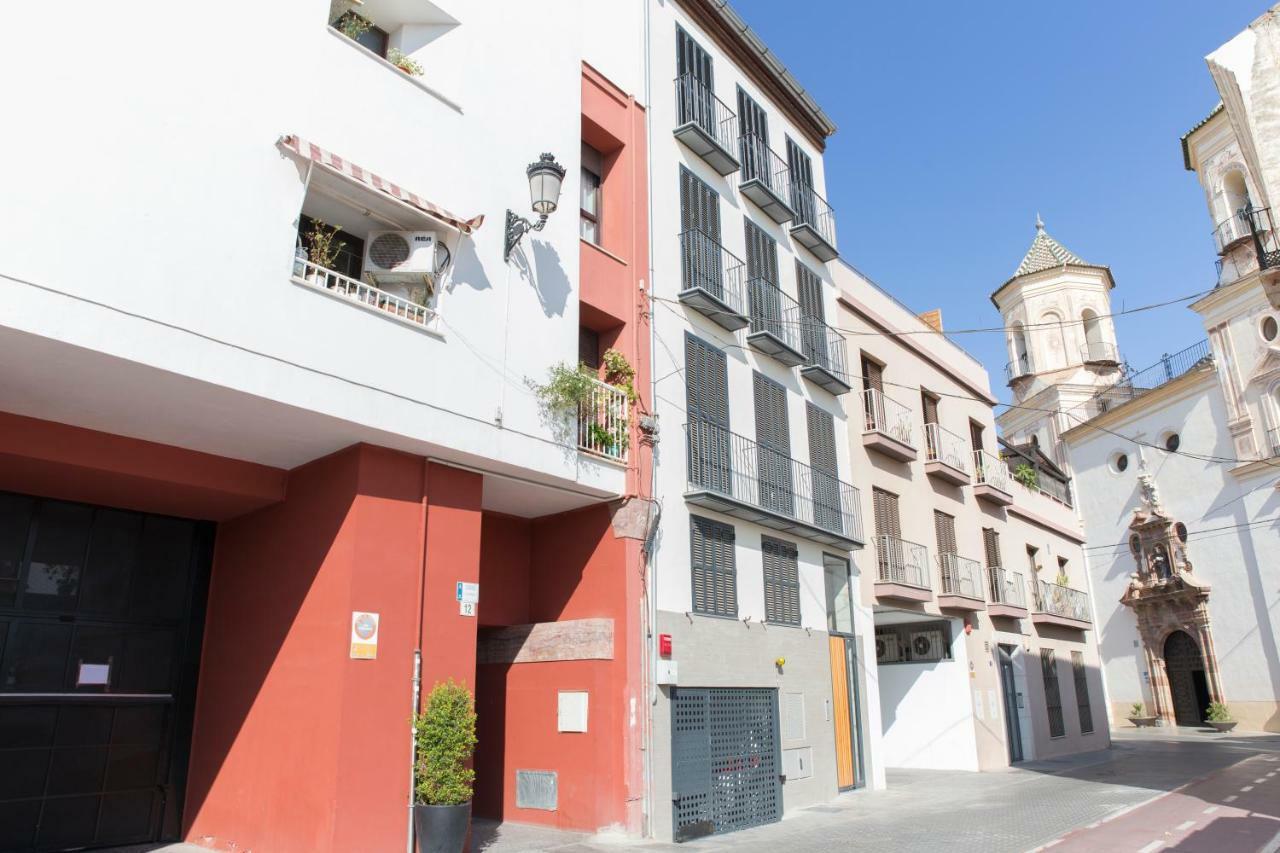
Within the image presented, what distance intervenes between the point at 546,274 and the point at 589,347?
2027 millimetres

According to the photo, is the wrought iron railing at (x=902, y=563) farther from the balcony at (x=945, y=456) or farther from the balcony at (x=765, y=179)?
the balcony at (x=765, y=179)

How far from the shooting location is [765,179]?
57.6ft

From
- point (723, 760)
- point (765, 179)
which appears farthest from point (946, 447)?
point (723, 760)

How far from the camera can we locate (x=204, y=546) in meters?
11.7

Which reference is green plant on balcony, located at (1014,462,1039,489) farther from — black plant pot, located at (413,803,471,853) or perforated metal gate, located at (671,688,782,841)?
black plant pot, located at (413,803,471,853)

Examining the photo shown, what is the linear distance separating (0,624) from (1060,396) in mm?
47467

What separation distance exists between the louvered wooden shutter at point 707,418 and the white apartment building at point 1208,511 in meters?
28.1

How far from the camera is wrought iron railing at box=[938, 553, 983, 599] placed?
20.9 meters

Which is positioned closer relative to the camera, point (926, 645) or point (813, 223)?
point (813, 223)

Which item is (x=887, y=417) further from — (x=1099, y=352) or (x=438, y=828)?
(x=1099, y=352)

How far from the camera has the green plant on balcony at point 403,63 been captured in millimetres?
11188

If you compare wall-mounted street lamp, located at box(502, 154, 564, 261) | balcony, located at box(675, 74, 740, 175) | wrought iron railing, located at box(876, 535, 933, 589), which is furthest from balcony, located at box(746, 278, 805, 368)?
wall-mounted street lamp, located at box(502, 154, 564, 261)

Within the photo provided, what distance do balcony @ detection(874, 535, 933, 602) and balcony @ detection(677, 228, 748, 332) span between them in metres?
6.66

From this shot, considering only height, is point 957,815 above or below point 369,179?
below
